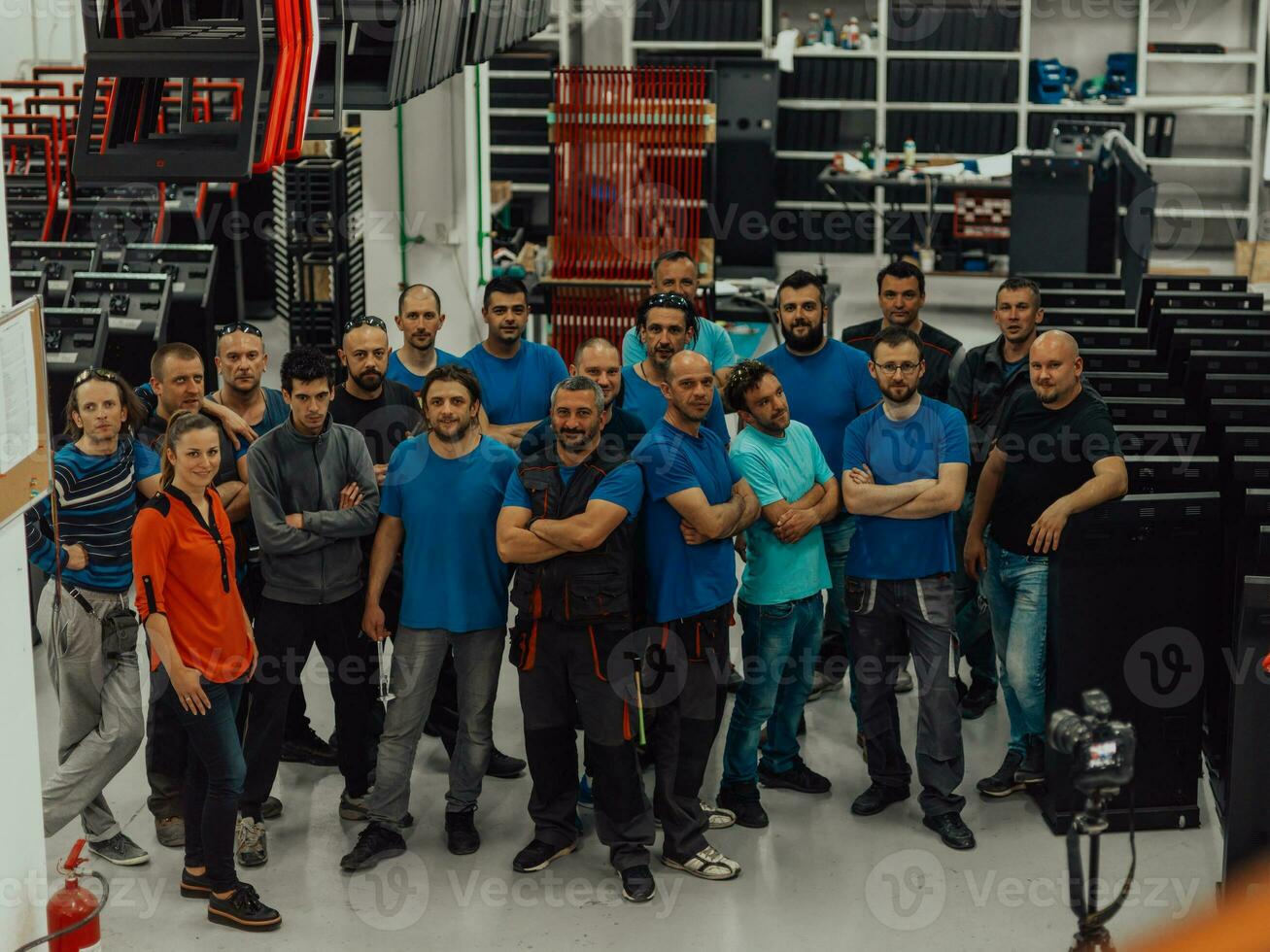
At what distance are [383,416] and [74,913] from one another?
2.05 meters

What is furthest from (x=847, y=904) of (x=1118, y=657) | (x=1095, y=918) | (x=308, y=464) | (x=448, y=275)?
(x=448, y=275)

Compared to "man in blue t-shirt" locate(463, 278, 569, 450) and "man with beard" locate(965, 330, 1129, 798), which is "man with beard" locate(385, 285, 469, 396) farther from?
"man with beard" locate(965, 330, 1129, 798)

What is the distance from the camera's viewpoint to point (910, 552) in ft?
16.7

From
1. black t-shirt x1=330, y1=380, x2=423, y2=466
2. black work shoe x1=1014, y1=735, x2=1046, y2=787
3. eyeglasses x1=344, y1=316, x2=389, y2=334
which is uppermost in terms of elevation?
eyeglasses x1=344, y1=316, x2=389, y2=334

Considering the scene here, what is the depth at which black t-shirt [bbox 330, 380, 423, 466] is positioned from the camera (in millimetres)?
5445

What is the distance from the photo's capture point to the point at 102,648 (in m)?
4.79

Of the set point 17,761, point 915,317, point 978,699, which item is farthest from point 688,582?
point 17,761

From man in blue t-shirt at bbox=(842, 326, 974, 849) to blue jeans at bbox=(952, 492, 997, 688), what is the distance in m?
0.62

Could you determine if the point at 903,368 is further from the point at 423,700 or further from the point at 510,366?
the point at 423,700

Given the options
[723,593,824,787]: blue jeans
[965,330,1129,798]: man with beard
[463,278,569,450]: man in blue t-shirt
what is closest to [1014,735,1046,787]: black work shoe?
[965,330,1129,798]: man with beard

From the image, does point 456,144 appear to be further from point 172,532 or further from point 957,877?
point 957,877

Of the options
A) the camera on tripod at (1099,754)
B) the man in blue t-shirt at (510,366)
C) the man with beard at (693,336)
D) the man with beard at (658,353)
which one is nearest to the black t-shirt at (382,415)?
the man in blue t-shirt at (510,366)

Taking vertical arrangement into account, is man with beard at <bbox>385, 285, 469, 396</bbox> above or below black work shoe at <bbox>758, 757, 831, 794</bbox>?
above

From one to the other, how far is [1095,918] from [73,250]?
295 inches
